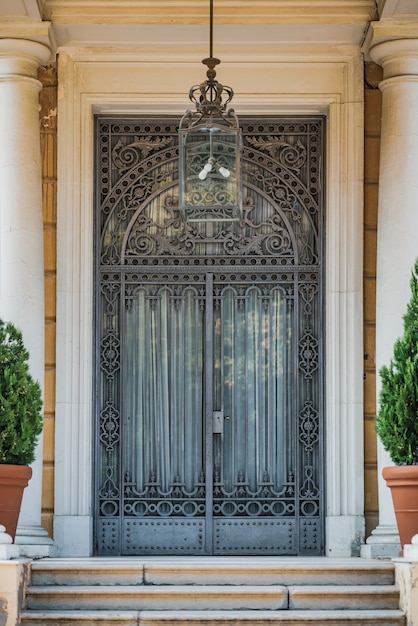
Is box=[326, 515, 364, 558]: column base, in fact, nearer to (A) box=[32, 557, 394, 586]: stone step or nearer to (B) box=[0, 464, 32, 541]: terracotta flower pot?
(A) box=[32, 557, 394, 586]: stone step

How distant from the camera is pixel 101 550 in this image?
38.1 feet

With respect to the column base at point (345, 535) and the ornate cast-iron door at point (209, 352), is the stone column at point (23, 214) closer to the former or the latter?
the ornate cast-iron door at point (209, 352)

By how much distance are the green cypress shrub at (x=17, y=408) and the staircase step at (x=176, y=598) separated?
111 cm

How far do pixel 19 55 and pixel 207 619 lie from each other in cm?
499

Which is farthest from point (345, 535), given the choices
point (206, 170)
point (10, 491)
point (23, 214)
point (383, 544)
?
point (23, 214)

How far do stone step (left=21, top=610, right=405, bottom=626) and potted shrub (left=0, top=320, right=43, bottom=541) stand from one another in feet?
2.95

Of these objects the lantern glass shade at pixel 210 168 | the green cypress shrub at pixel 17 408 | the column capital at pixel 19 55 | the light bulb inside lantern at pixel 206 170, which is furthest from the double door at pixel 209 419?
the column capital at pixel 19 55

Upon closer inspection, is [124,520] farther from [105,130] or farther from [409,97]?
[409,97]

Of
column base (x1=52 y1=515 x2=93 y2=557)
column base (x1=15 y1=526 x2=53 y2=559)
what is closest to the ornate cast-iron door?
column base (x1=52 y1=515 x2=93 y2=557)

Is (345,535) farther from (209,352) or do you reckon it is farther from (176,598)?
(176,598)

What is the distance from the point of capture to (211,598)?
358 inches

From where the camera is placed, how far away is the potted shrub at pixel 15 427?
952 cm

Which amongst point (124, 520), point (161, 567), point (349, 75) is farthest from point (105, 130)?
point (161, 567)

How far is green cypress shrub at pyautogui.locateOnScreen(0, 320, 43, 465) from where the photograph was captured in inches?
378
